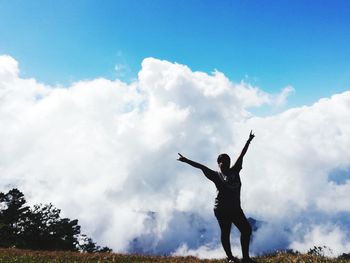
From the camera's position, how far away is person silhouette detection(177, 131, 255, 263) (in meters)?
9.91

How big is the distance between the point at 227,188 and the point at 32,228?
82610mm

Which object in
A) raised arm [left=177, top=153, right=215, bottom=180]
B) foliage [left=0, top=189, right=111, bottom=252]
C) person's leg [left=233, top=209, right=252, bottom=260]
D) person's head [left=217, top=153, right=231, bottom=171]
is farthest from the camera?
foliage [left=0, top=189, right=111, bottom=252]

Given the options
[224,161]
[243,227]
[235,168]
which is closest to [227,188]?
[235,168]

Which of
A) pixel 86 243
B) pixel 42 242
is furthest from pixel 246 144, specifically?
pixel 86 243

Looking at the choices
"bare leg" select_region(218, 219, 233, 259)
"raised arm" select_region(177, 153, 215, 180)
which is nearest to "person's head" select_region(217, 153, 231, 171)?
"raised arm" select_region(177, 153, 215, 180)

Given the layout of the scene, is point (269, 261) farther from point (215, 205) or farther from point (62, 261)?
point (62, 261)

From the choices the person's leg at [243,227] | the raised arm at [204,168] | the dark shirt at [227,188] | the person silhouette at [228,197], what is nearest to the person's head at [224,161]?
the person silhouette at [228,197]

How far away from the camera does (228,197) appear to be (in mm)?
9961

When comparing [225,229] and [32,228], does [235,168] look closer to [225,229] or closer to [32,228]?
[225,229]

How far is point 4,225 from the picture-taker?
→ 8019cm

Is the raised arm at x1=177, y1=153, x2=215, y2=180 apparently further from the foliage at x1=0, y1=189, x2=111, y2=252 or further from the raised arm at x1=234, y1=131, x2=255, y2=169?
the foliage at x1=0, y1=189, x2=111, y2=252

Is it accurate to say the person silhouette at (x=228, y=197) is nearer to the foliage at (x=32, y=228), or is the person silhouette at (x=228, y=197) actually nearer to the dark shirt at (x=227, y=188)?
the dark shirt at (x=227, y=188)

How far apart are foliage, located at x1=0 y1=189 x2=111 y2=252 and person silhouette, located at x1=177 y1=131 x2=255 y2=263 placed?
74287mm

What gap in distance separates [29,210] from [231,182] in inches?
3391
